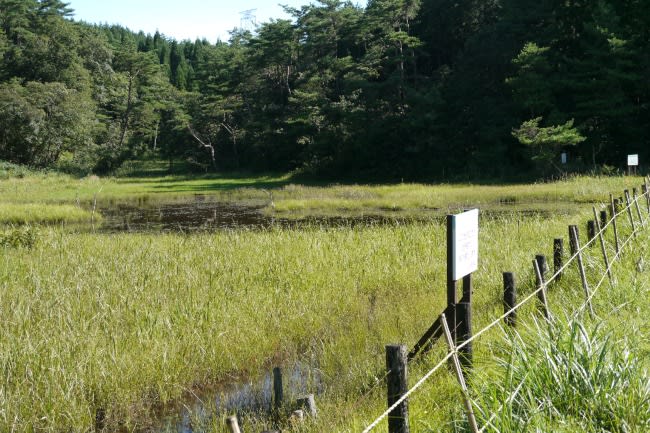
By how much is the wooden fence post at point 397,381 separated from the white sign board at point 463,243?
1.12 m

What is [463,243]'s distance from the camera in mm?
3959

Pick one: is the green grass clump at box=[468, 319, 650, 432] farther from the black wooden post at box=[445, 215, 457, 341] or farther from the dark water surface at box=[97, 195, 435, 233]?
the dark water surface at box=[97, 195, 435, 233]

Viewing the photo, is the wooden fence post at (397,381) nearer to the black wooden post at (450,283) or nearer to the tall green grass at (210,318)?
the tall green grass at (210,318)

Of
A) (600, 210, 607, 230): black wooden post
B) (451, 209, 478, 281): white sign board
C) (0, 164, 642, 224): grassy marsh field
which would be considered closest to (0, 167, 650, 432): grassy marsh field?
(600, 210, 607, 230): black wooden post

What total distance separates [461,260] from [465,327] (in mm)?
462

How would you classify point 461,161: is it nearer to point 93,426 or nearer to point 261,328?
point 261,328

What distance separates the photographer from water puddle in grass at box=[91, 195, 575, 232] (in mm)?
17531

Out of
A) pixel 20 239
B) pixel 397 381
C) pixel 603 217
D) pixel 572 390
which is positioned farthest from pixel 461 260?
pixel 20 239

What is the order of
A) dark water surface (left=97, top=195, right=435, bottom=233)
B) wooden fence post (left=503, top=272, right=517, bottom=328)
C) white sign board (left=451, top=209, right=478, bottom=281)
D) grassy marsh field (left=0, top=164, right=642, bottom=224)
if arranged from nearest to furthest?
1. white sign board (left=451, top=209, right=478, bottom=281)
2. wooden fence post (left=503, top=272, right=517, bottom=328)
3. dark water surface (left=97, top=195, right=435, bottom=233)
4. grassy marsh field (left=0, top=164, right=642, bottom=224)

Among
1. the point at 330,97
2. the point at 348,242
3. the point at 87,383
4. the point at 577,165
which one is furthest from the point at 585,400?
the point at 330,97

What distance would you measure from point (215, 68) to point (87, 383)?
175 ft

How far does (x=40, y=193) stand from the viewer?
31.1m

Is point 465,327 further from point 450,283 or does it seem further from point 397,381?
point 397,381

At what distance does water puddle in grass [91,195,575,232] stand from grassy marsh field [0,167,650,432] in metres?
5.39
